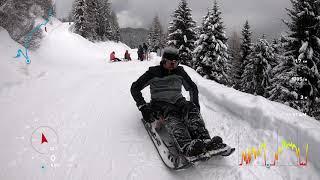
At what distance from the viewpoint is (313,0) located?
53.0 feet

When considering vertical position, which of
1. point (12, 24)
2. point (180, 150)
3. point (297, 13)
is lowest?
point (180, 150)

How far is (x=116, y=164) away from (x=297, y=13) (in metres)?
17.3

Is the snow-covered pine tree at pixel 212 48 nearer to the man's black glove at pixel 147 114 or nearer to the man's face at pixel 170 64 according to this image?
the man's face at pixel 170 64

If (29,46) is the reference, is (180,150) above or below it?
below

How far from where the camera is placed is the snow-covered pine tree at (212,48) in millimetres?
25094

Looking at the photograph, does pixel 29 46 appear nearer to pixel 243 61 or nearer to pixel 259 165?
pixel 259 165

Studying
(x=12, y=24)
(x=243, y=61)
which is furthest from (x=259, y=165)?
(x=243, y=61)

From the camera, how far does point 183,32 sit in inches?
1130

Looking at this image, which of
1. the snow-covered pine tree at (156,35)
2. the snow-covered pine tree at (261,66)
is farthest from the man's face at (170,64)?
the snow-covered pine tree at (156,35)

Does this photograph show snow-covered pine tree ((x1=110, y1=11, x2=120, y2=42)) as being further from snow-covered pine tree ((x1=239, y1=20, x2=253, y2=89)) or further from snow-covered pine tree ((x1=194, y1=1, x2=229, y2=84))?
snow-covered pine tree ((x1=194, y1=1, x2=229, y2=84))

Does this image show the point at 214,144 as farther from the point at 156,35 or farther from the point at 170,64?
the point at 156,35

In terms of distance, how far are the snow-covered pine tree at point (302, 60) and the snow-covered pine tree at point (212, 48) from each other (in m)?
9.07

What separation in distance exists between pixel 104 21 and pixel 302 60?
2051 inches

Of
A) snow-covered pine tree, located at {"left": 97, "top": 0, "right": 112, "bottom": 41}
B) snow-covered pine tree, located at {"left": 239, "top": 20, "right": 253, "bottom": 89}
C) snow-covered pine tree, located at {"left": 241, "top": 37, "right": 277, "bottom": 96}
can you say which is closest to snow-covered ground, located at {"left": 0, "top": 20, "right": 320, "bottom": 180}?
snow-covered pine tree, located at {"left": 241, "top": 37, "right": 277, "bottom": 96}
